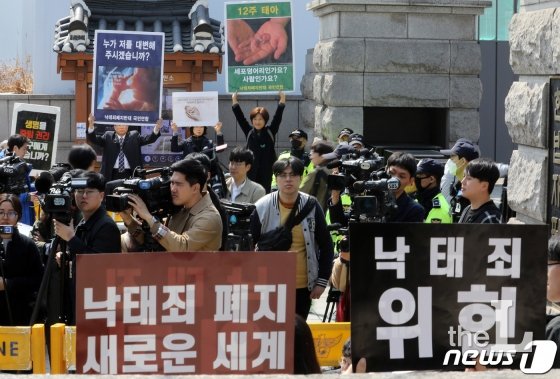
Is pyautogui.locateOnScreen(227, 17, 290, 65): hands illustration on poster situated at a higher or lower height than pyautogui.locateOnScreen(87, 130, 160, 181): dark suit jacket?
higher

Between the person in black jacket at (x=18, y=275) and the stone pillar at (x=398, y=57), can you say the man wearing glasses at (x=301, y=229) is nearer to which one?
the person in black jacket at (x=18, y=275)

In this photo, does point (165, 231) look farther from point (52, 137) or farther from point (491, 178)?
point (52, 137)

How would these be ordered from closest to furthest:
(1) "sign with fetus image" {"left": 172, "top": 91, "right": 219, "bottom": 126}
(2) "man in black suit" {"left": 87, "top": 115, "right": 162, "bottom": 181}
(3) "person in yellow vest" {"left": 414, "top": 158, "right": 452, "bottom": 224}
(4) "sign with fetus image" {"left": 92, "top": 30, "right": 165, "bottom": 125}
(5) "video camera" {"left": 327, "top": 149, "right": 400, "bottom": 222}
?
1. (5) "video camera" {"left": 327, "top": 149, "right": 400, "bottom": 222}
2. (3) "person in yellow vest" {"left": 414, "top": 158, "right": 452, "bottom": 224}
3. (2) "man in black suit" {"left": 87, "top": 115, "right": 162, "bottom": 181}
4. (1) "sign with fetus image" {"left": 172, "top": 91, "right": 219, "bottom": 126}
5. (4) "sign with fetus image" {"left": 92, "top": 30, "right": 165, "bottom": 125}

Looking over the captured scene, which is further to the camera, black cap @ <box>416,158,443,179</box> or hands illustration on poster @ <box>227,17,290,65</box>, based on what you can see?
hands illustration on poster @ <box>227,17,290,65</box>

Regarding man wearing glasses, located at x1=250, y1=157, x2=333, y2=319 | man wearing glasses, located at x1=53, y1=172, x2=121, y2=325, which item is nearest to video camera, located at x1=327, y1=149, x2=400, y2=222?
man wearing glasses, located at x1=250, y1=157, x2=333, y2=319

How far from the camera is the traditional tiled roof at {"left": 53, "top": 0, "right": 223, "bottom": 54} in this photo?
784 inches

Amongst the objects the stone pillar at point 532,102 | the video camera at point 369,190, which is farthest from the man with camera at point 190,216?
the stone pillar at point 532,102

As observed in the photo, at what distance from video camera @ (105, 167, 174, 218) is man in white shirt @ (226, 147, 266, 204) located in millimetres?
2782

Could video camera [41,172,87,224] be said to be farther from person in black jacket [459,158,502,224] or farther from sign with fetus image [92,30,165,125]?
sign with fetus image [92,30,165,125]

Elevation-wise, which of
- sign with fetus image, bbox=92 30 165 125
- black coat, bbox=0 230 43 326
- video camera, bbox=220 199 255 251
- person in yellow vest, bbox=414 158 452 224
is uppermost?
sign with fetus image, bbox=92 30 165 125

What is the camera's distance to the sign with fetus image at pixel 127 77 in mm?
14539

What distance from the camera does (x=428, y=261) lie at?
425 centimetres

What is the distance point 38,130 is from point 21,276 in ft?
20.7

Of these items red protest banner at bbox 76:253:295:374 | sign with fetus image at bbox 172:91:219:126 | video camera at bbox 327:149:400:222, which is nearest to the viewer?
red protest banner at bbox 76:253:295:374
